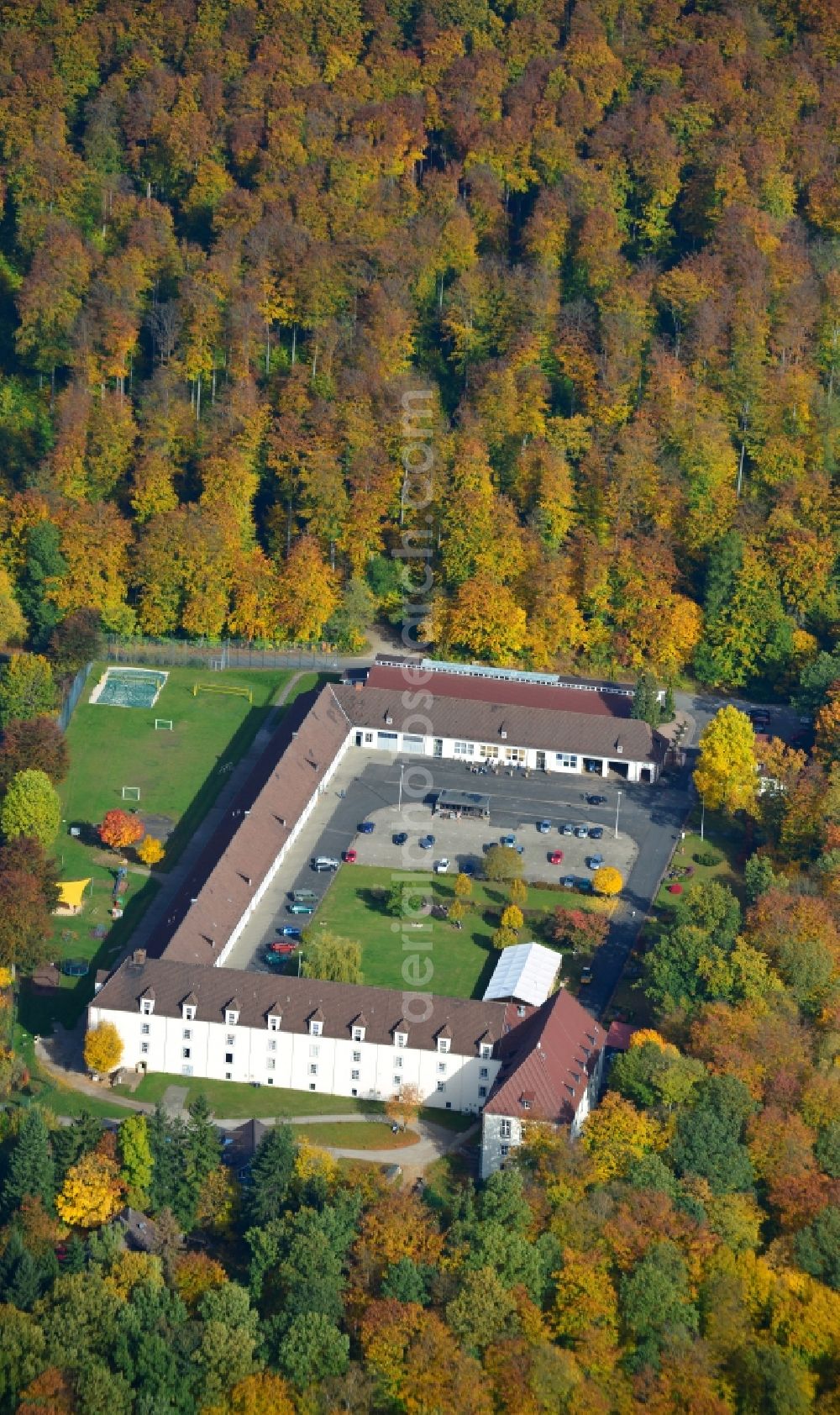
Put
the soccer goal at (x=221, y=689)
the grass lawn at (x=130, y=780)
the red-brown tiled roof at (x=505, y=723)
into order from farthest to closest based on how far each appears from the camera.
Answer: the soccer goal at (x=221, y=689), the red-brown tiled roof at (x=505, y=723), the grass lawn at (x=130, y=780)

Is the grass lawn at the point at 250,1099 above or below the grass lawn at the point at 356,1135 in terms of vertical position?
below

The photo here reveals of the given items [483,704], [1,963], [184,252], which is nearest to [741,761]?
[483,704]

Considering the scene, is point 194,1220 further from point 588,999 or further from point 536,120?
point 536,120

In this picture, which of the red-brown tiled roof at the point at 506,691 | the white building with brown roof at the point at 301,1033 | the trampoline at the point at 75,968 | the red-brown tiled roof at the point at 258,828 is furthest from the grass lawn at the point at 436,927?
the red-brown tiled roof at the point at 506,691

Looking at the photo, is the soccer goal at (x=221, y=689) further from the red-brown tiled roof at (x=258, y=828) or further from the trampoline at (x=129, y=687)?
the red-brown tiled roof at (x=258, y=828)

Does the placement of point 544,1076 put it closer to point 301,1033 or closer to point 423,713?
point 301,1033
